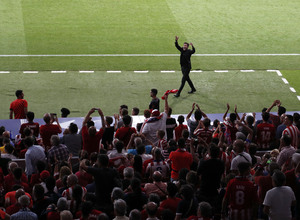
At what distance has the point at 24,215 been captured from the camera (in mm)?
8477

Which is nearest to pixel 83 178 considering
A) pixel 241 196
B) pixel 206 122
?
pixel 241 196

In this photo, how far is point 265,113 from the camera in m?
12.9

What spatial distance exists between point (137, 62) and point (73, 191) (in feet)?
41.7

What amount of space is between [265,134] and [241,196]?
4.22 meters

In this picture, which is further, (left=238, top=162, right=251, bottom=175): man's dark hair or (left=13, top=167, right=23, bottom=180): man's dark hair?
(left=13, top=167, right=23, bottom=180): man's dark hair

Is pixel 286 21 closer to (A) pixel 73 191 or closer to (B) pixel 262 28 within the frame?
(B) pixel 262 28

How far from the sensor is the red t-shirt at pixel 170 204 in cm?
893

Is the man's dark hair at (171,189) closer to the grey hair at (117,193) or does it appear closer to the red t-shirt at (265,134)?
the grey hair at (117,193)

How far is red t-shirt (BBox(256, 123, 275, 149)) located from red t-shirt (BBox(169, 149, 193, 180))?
9.54 feet

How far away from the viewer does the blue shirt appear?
8.47 meters

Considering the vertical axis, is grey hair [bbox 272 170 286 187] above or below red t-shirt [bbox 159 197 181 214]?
above

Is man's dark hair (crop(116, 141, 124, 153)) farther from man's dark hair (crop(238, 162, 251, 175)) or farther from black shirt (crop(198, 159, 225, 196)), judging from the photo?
man's dark hair (crop(238, 162, 251, 175))

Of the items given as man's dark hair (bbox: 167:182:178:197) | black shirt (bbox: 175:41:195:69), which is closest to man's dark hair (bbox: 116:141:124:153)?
man's dark hair (bbox: 167:182:178:197)

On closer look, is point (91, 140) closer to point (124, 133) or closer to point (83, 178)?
point (124, 133)
